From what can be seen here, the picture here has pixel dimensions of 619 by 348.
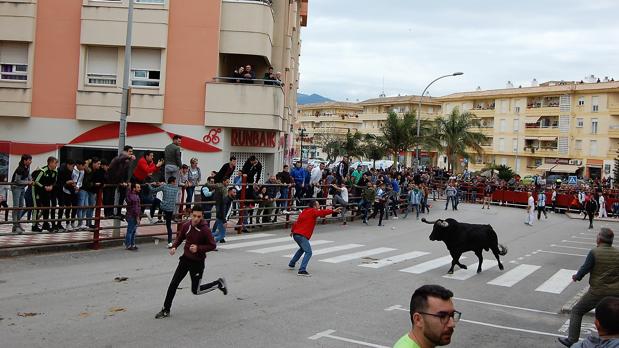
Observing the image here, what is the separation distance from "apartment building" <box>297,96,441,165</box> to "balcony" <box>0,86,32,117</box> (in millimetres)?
60519

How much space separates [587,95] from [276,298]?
70764 mm

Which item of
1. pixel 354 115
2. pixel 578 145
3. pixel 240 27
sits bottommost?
pixel 578 145

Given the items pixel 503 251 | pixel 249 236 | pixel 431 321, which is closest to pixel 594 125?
pixel 249 236

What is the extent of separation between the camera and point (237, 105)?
→ 26672 millimetres

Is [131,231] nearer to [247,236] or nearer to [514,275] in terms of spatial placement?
[247,236]

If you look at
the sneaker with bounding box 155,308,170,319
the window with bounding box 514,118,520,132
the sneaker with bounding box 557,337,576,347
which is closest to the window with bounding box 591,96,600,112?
the window with bounding box 514,118,520,132

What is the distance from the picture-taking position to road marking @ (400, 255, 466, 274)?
15.3 m

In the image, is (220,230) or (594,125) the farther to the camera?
(594,125)

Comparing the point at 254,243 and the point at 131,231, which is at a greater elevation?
the point at 131,231

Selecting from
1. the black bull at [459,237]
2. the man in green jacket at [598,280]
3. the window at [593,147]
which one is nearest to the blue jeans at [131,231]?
the black bull at [459,237]

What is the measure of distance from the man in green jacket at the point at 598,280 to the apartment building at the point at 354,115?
7684 centimetres

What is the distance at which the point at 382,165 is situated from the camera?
2628 inches

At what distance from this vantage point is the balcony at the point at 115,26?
26.2 meters

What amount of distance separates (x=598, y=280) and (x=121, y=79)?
70.7ft
